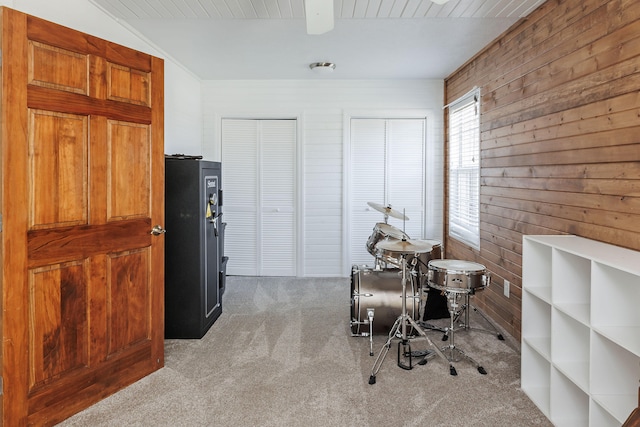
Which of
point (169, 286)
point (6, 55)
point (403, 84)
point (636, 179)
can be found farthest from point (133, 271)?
point (403, 84)

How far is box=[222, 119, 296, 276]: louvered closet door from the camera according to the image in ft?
17.9

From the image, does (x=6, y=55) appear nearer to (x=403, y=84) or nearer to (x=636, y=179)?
(x=636, y=179)

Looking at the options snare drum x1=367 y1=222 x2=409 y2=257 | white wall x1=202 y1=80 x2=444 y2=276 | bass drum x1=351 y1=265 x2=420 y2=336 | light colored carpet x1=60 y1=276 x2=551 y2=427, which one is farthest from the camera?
white wall x1=202 y1=80 x2=444 y2=276

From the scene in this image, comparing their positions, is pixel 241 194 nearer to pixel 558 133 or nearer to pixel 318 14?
pixel 318 14

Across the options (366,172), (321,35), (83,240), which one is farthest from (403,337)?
(366,172)

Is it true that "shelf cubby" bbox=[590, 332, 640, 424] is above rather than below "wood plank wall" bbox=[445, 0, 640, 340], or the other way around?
below

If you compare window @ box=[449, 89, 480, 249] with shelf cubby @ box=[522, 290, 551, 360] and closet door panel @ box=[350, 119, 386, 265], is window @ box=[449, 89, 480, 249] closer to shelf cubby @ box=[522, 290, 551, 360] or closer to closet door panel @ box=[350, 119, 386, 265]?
closet door panel @ box=[350, 119, 386, 265]

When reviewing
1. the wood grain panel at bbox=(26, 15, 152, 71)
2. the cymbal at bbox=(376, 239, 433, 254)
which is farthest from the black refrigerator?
the cymbal at bbox=(376, 239, 433, 254)

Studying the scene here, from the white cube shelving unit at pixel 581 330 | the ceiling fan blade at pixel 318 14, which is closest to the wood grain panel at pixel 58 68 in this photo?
the ceiling fan blade at pixel 318 14

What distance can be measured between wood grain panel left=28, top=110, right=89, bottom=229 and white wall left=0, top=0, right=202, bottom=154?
790 mm

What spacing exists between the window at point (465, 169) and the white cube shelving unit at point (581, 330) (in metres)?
1.66

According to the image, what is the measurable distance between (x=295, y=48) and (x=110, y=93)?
2094 mm

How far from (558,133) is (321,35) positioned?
2.06m

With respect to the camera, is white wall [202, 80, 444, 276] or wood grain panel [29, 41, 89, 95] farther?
white wall [202, 80, 444, 276]
